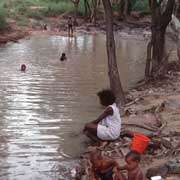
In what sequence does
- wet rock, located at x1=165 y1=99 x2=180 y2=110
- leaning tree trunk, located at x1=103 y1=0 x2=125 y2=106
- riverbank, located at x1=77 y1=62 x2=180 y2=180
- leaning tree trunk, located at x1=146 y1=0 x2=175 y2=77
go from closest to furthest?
riverbank, located at x1=77 y1=62 x2=180 y2=180, wet rock, located at x1=165 y1=99 x2=180 y2=110, leaning tree trunk, located at x1=103 y1=0 x2=125 y2=106, leaning tree trunk, located at x1=146 y1=0 x2=175 y2=77

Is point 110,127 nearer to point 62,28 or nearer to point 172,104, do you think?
point 172,104

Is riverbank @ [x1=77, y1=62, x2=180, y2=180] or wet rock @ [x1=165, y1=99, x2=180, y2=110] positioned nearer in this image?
riverbank @ [x1=77, y1=62, x2=180, y2=180]

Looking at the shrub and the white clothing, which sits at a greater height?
the white clothing

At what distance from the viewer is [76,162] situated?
843 centimetres

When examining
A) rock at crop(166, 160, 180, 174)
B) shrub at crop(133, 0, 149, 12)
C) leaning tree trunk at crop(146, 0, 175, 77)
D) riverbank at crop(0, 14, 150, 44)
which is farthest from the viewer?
shrub at crop(133, 0, 149, 12)

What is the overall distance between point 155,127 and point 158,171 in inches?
110

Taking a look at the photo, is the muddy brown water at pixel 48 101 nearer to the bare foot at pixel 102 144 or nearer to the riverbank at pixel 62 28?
the bare foot at pixel 102 144

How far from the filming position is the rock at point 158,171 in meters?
6.77

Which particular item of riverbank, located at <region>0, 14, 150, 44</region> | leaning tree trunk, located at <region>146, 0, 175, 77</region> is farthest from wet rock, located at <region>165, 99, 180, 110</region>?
riverbank, located at <region>0, 14, 150, 44</region>

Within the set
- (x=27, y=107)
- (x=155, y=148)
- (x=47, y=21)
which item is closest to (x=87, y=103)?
(x=27, y=107)

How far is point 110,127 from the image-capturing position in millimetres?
8711

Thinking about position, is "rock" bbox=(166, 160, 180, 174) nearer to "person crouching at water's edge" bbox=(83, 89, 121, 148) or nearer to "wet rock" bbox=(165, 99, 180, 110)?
"person crouching at water's edge" bbox=(83, 89, 121, 148)

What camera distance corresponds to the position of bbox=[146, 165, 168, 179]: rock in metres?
6.77

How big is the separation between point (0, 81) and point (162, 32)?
545 centimetres
